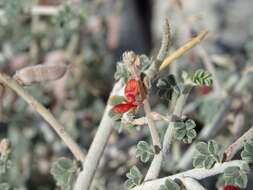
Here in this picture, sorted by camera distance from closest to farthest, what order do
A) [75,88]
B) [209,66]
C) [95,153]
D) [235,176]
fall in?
[235,176] → [95,153] → [209,66] → [75,88]

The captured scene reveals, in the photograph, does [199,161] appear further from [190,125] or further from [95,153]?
[95,153]

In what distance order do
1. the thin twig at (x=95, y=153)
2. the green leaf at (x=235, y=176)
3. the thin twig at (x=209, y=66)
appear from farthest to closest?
the thin twig at (x=209, y=66) < the thin twig at (x=95, y=153) < the green leaf at (x=235, y=176)

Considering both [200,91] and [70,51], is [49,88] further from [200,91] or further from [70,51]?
[200,91]

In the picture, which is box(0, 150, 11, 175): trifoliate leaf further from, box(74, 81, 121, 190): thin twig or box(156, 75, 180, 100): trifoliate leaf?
box(156, 75, 180, 100): trifoliate leaf

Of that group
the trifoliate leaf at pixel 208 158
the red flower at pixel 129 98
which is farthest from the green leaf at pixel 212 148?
the red flower at pixel 129 98

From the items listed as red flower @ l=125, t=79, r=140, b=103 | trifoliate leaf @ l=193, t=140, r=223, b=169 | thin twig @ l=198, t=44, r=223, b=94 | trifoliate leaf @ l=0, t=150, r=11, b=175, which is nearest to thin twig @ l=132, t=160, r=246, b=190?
trifoliate leaf @ l=193, t=140, r=223, b=169

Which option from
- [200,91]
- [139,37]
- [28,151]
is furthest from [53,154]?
[139,37]

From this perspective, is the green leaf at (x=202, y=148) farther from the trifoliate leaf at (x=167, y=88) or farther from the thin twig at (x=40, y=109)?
the thin twig at (x=40, y=109)

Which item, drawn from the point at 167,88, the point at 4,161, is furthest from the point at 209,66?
the point at 4,161
